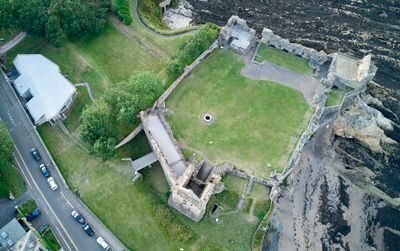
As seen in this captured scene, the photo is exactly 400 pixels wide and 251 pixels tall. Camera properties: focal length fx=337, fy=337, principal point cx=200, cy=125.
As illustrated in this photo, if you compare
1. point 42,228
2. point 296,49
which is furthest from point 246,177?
point 42,228

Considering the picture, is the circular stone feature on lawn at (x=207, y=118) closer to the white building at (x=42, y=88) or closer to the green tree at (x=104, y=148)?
the green tree at (x=104, y=148)

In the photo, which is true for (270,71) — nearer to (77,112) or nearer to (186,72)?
(186,72)

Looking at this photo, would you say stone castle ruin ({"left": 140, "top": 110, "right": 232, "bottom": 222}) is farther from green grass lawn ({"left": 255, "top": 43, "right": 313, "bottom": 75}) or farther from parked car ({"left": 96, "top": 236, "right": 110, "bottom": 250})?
green grass lawn ({"left": 255, "top": 43, "right": 313, "bottom": 75})

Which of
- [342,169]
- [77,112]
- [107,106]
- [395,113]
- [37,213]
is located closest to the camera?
[37,213]

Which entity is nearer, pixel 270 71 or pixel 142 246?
pixel 142 246

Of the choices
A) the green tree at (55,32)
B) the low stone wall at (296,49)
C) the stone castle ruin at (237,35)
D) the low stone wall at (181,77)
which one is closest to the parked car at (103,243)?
the low stone wall at (181,77)

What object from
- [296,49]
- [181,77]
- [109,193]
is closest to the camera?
[109,193]

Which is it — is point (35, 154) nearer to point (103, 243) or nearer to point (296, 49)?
point (103, 243)

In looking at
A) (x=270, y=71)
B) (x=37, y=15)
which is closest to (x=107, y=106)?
(x=37, y=15)
